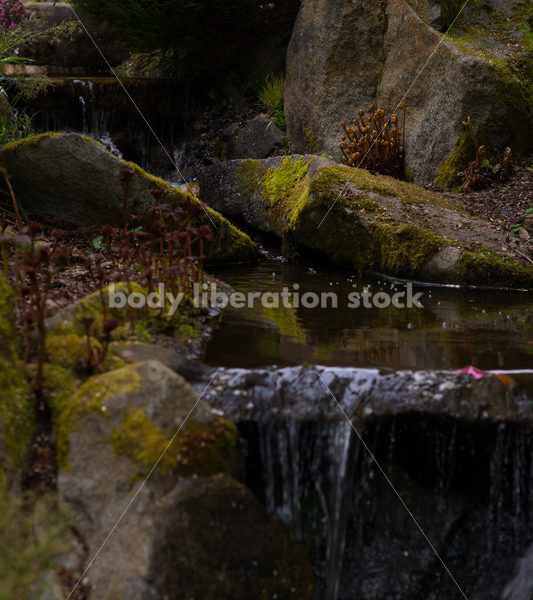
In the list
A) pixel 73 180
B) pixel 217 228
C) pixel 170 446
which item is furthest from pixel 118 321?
pixel 217 228

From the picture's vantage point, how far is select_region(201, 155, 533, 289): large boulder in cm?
564

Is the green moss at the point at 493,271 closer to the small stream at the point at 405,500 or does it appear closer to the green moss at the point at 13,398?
the small stream at the point at 405,500

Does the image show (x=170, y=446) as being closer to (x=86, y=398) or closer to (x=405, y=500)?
(x=86, y=398)

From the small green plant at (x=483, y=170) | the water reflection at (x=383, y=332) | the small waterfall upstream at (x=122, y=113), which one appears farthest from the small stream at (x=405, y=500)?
the small waterfall upstream at (x=122, y=113)

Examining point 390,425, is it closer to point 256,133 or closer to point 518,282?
point 518,282

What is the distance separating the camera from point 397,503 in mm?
2801

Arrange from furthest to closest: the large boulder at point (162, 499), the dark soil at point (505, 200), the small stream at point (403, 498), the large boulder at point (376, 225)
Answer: the dark soil at point (505, 200) → the large boulder at point (376, 225) → the small stream at point (403, 498) → the large boulder at point (162, 499)

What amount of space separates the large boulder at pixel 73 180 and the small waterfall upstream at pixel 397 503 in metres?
3.06

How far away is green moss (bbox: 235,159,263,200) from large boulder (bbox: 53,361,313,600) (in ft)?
17.0

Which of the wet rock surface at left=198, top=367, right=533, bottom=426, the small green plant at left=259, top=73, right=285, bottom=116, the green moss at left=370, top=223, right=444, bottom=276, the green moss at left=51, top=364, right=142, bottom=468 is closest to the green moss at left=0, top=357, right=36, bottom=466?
the green moss at left=51, top=364, right=142, bottom=468

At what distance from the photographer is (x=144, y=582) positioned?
2.12m

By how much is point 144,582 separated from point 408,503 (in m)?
1.38

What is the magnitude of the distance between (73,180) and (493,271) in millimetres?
4239

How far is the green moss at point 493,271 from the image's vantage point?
5496 mm
